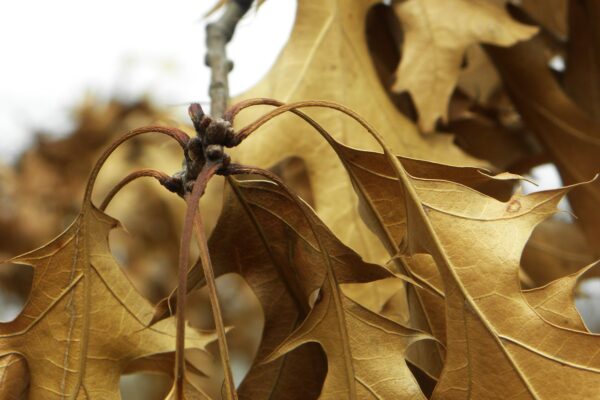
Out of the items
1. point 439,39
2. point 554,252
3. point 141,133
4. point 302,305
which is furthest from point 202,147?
point 554,252

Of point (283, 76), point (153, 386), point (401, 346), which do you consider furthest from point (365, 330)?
point (153, 386)

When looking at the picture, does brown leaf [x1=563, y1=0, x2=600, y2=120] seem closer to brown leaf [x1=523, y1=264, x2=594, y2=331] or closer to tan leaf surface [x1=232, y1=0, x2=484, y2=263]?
tan leaf surface [x1=232, y1=0, x2=484, y2=263]

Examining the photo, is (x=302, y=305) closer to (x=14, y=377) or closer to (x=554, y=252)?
(x=14, y=377)

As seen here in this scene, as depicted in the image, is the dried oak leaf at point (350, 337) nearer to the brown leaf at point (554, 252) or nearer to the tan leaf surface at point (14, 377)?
the tan leaf surface at point (14, 377)

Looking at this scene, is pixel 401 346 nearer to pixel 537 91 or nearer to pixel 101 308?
pixel 101 308

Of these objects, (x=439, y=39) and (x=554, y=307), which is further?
(x=439, y=39)

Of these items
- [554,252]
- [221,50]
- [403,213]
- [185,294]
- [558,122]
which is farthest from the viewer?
[554,252]

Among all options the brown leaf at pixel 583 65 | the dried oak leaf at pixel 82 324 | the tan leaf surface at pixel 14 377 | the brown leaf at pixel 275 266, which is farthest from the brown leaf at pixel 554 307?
the brown leaf at pixel 583 65
